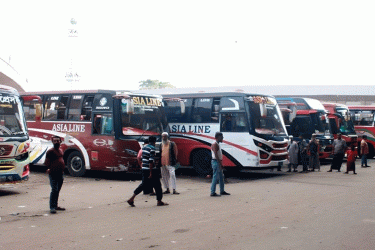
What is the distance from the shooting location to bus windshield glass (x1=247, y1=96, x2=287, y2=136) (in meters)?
18.9

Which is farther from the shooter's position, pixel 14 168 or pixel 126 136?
pixel 126 136

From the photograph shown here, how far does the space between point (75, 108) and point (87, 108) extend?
60 cm

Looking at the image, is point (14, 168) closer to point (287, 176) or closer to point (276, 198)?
point (276, 198)

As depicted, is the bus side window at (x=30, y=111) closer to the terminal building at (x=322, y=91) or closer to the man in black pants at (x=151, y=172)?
the man in black pants at (x=151, y=172)

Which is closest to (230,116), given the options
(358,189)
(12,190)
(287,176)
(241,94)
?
(241,94)

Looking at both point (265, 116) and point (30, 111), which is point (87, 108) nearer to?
point (30, 111)

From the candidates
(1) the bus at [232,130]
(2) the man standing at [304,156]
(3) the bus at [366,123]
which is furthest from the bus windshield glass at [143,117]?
(3) the bus at [366,123]

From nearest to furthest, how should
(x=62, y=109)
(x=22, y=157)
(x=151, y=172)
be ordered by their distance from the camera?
1. (x=151, y=172)
2. (x=22, y=157)
3. (x=62, y=109)

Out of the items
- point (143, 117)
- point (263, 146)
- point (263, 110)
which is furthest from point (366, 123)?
point (143, 117)

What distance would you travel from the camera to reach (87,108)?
18.6 meters

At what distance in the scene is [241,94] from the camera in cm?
1903

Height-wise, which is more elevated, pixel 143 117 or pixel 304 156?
pixel 143 117

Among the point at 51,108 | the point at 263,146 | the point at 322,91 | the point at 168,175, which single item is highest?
the point at 322,91

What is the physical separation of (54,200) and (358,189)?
8495mm
